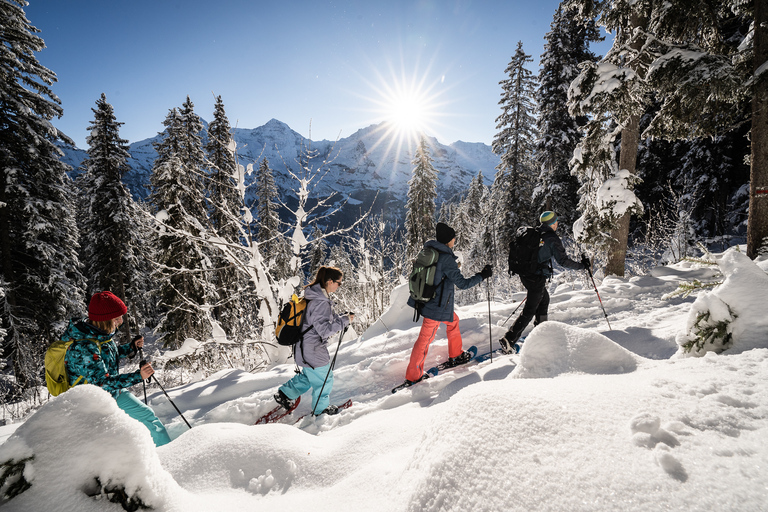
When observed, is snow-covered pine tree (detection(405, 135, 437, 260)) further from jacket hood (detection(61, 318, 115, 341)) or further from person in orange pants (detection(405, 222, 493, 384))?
jacket hood (detection(61, 318, 115, 341))

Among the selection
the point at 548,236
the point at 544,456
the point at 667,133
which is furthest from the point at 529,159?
the point at 544,456

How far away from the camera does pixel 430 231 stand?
2367cm

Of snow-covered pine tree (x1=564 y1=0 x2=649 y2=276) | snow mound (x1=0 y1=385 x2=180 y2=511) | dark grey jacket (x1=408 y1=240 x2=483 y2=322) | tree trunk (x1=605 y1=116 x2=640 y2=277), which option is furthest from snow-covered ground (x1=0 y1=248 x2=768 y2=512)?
tree trunk (x1=605 y1=116 x2=640 y2=277)

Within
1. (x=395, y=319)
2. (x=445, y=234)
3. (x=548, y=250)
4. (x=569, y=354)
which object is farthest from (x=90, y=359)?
(x=548, y=250)

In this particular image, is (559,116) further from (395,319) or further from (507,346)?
(507,346)

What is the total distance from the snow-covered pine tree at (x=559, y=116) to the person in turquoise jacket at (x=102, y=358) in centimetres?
1928

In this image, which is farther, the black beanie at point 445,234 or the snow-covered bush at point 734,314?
the black beanie at point 445,234

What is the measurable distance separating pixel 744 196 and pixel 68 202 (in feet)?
94.5

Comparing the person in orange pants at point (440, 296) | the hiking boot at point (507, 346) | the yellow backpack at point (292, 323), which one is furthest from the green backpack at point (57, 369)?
the hiking boot at point (507, 346)

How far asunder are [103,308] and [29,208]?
1255 centimetres

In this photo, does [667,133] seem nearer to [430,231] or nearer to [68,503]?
[68,503]

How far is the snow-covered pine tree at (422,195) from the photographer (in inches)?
910

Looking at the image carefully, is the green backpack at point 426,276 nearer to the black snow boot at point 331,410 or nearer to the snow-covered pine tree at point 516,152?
the black snow boot at point 331,410

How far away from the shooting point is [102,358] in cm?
297
